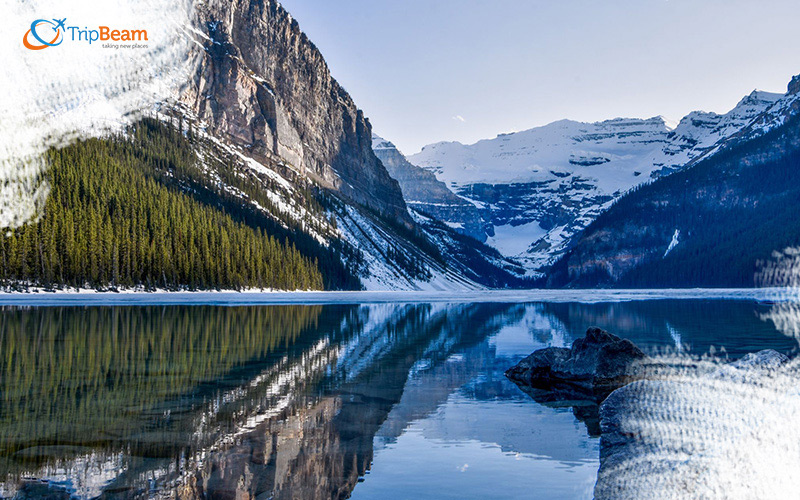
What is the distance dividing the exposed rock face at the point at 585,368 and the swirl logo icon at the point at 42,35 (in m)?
190

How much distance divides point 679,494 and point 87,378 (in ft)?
59.0

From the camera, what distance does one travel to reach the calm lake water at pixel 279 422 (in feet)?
36.9

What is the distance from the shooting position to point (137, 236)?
103875 millimetres

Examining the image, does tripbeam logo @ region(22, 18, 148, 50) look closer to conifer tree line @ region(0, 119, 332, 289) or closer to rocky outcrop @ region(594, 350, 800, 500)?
conifer tree line @ region(0, 119, 332, 289)

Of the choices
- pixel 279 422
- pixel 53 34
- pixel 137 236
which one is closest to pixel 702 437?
pixel 279 422

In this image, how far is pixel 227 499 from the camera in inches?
403

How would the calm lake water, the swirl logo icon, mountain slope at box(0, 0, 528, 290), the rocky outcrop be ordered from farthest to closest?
the swirl logo icon
mountain slope at box(0, 0, 528, 290)
the calm lake water
the rocky outcrop

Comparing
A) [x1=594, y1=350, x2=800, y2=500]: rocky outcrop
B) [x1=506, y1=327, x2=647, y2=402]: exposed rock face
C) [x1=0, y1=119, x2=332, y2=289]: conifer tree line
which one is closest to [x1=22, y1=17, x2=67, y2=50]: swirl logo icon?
[x1=0, y1=119, x2=332, y2=289]: conifer tree line

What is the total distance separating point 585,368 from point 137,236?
310 ft

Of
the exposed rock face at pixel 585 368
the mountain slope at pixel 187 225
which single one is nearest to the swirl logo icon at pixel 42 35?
the mountain slope at pixel 187 225

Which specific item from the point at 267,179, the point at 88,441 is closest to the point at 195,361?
the point at 88,441

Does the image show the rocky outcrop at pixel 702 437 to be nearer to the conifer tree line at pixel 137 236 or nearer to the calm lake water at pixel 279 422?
the calm lake water at pixel 279 422

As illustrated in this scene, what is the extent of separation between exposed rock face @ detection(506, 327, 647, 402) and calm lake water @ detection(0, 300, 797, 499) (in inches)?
57.8

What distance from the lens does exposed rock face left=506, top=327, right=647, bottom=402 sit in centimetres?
2177
